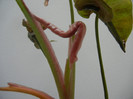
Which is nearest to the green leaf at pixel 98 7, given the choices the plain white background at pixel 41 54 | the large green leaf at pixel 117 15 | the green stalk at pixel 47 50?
the large green leaf at pixel 117 15

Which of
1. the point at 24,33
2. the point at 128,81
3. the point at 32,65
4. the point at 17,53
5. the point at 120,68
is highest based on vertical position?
the point at 24,33

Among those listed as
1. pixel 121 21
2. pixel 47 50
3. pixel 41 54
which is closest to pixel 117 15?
pixel 121 21

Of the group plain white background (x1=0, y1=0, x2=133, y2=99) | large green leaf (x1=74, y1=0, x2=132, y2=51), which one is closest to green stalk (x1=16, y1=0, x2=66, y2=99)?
large green leaf (x1=74, y1=0, x2=132, y2=51)

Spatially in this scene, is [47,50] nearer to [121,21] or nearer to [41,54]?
[121,21]

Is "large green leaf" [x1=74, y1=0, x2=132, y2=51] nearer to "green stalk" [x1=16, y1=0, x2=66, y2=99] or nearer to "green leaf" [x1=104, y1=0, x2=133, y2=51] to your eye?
"green leaf" [x1=104, y1=0, x2=133, y2=51]

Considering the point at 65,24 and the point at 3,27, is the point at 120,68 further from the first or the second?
the point at 3,27

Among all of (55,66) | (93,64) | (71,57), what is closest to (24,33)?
(93,64)
